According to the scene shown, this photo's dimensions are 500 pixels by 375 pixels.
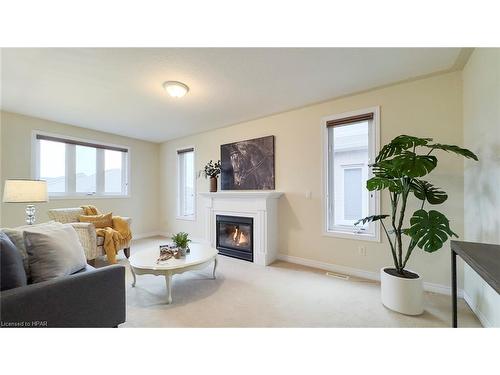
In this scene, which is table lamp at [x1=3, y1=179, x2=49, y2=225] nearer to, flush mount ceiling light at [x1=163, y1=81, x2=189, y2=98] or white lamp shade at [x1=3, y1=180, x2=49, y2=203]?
white lamp shade at [x1=3, y1=180, x2=49, y2=203]

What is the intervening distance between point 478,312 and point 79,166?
20.2ft

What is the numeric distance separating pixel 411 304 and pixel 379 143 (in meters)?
1.79

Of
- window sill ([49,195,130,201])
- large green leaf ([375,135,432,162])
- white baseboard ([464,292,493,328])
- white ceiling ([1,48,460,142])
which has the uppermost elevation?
white ceiling ([1,48,460,142])

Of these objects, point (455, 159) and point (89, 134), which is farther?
point (89, 134)

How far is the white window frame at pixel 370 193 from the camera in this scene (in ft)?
8.64

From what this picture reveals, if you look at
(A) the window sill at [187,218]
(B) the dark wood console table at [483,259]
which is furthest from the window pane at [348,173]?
(A) the window sill at [187,218]

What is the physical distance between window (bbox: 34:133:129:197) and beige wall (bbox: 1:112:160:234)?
5.3 inches

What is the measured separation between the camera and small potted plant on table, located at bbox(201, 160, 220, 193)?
4113 mm

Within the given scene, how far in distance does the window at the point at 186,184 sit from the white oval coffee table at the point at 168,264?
2408mm

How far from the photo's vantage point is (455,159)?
222 cm

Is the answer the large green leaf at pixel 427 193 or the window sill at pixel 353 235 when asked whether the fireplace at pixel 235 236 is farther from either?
the large green leaf at pixel 427 193

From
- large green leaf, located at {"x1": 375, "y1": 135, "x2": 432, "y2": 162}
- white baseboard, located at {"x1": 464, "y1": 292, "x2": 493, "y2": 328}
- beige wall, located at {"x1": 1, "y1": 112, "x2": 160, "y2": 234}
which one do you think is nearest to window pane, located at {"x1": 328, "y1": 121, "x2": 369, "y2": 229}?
large green leaf, located at {"x1": 375, "y1": 135, "x2": 432, "y2": 162}
